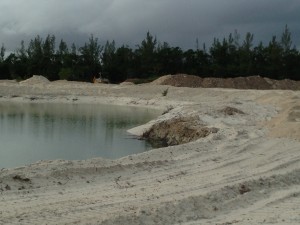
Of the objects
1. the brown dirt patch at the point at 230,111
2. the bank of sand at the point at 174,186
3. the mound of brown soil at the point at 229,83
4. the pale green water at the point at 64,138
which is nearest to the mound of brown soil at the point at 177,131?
the pale green water at the point at 64,138

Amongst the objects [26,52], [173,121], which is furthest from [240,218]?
[26,52]

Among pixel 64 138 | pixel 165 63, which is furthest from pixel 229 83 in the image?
pixel 64 138

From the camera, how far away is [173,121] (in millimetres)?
21250

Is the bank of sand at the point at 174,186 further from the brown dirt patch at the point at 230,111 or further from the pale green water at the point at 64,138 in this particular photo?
the brown dirt patch at the point at 230,111

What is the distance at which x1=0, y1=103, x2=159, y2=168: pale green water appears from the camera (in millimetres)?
15797

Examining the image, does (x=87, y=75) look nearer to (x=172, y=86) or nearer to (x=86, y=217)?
(x=172, y=86)

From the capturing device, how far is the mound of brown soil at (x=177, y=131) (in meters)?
18.5

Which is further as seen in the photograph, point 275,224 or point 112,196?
point 112,196

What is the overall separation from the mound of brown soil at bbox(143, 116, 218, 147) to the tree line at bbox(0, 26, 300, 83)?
136 ft

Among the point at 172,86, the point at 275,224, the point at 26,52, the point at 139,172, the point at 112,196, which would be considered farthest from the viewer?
the point at 26,52

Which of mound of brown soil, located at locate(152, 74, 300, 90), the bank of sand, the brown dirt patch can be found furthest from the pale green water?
mound of brown soil, located at locate(152, 74, 300, 90)

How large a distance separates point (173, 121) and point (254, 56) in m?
45.6

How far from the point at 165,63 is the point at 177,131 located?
1827 inches

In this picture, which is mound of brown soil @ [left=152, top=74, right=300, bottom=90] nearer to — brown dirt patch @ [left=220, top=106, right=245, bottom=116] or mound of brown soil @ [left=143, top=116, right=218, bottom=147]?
brown dirt patch @ [left=220, top=106, right=245, bottom=116]
